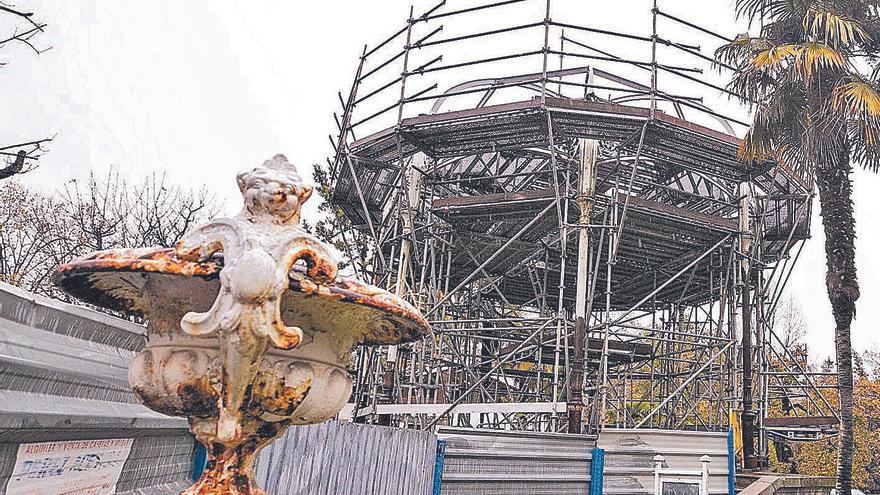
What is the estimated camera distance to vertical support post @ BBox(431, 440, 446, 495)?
890 centimetres

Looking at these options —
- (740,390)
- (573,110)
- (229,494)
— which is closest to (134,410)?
(229,494)

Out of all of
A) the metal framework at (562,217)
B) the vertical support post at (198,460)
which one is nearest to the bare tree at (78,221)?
the metal framework at (562,217)

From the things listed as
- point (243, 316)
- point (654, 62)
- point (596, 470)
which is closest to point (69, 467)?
point (243, 316)

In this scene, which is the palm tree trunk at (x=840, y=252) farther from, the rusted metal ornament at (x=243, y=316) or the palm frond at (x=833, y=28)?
the rusted metal ornament at (x=243, y=316)

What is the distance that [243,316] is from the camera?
2.29m

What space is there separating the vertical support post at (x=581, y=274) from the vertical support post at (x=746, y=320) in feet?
11.0

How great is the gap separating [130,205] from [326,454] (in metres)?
27.1

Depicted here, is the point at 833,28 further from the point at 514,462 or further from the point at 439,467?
the point at 439,467

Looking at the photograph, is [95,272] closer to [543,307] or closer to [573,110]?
[573,110]

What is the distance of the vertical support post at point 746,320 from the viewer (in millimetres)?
14805

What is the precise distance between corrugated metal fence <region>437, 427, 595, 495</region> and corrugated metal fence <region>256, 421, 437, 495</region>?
0.41 meters

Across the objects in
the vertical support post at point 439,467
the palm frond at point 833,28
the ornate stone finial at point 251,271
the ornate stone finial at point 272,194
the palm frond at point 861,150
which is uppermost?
the palm frond at point 833,28

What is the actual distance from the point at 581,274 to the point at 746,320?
4474mm

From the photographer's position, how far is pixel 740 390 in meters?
17.0
